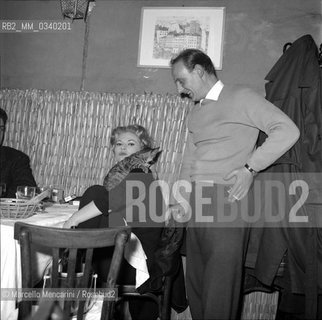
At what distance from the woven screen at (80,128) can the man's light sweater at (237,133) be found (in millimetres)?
831

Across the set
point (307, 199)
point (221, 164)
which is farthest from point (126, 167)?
point (307, 199)

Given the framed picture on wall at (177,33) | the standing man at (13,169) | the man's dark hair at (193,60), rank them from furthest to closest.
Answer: the framed picture on wall at (177,33), the standing man at (13,169), the man's dark hair at (193,60)

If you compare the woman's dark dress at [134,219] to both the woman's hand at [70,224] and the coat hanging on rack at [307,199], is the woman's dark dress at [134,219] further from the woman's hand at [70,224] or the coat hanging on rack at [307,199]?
the coat hanging on rack at [307,199]

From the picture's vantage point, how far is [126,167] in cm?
221

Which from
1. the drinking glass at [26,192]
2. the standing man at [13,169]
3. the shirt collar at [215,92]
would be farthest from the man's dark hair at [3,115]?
the shirt collar at [215,92]

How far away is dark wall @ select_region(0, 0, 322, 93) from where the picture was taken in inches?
→ 116

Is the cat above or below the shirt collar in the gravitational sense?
below

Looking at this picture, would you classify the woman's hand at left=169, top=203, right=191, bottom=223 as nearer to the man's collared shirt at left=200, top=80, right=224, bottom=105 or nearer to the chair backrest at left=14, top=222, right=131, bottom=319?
the man's collared shirt at left=200, top=80, right=224, bottom=105

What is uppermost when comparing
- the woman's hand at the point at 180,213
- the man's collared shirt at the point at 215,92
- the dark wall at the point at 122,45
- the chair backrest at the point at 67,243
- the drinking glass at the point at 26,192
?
the dark wall at the point at 122,45

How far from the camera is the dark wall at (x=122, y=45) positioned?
294 cm

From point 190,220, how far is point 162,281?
0.38m

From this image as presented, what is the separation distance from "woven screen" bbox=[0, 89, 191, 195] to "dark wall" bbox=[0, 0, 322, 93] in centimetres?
13

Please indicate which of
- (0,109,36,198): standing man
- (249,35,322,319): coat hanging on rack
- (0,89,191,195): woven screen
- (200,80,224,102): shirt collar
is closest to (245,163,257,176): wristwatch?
(249,35,322,319): coat hanging on rack

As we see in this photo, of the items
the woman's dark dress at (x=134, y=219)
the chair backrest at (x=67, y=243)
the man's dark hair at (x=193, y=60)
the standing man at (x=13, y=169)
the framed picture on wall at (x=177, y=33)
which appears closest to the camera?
the chair backrest at (x=67, y=243)
